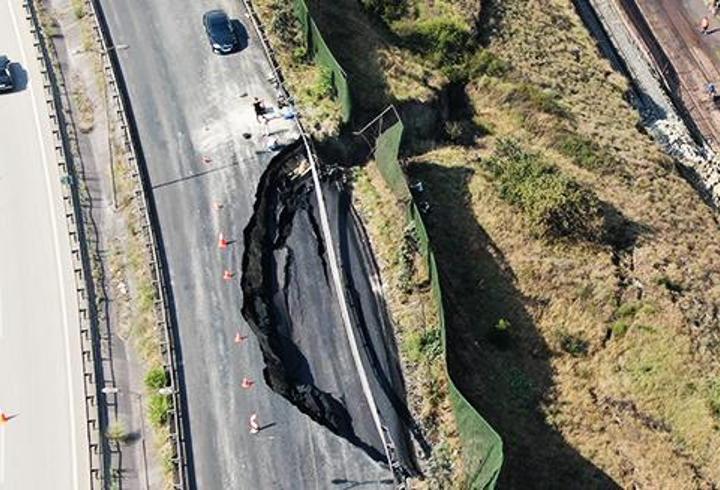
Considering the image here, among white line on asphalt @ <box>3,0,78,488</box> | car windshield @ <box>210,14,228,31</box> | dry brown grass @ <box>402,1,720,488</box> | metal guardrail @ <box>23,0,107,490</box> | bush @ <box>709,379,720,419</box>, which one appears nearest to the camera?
metal guardrail @ <box>23,0,107,490</box>

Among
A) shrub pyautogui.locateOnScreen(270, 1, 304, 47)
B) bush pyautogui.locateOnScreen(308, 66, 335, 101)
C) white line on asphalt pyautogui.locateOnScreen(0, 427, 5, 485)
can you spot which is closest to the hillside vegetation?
shrub pyautogui.locateOnScreen(270, 1, 304, 47)

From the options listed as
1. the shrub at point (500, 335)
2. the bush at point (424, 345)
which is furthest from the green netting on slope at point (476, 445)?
the shrub at point (500, 335)

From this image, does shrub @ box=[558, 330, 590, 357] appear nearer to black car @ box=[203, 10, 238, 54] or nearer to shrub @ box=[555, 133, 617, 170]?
shrub @ box=[555, 133, 617, 170]

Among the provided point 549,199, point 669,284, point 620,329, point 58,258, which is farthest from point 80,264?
point 669,284

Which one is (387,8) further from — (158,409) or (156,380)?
(158,409)

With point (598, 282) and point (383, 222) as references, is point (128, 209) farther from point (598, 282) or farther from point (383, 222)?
point (598, 282)

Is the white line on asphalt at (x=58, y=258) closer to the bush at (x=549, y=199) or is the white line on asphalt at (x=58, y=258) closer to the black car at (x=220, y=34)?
the black car at (x=220, y=34)
